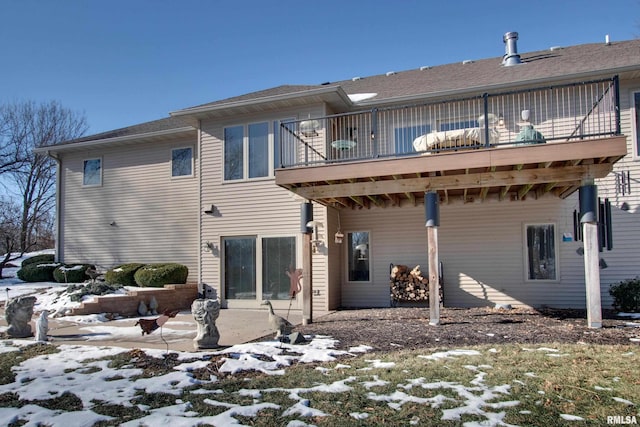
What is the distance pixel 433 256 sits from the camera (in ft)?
24.9

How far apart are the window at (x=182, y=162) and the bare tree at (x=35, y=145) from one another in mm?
15529

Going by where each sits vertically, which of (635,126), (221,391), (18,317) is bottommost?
(221,391)

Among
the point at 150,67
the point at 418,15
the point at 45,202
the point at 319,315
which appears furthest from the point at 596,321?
the point at 45,202

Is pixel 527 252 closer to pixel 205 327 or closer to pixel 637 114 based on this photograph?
pixel 637 114

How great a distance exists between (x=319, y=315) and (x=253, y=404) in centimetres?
590

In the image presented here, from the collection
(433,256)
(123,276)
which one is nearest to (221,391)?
(433,256)

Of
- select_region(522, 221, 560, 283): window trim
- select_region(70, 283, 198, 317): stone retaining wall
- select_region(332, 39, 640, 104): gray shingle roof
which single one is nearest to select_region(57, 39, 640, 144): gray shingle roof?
select_region(332, 39, 640, 104): gray shingle roof

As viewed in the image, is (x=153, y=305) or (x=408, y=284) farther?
(x=153, y=305)

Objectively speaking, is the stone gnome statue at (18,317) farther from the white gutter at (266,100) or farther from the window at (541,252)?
the window at (541,252)

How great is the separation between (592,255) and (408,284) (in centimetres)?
421

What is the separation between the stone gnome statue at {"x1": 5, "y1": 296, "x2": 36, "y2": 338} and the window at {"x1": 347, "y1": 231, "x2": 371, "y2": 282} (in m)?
6.90

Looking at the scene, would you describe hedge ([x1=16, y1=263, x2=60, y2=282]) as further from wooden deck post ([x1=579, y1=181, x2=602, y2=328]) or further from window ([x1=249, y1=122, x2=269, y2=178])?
wooden deck post ([x1=579, y1=181, x2=602, y2=328])

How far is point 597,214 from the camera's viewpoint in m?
6.96

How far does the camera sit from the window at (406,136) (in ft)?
34.6
